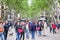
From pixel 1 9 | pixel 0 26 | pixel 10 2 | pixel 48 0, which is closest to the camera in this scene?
pixel 0 26

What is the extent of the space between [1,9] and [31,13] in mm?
23773

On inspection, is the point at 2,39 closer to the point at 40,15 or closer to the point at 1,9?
the point at 1,9

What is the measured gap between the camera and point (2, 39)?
17.5m

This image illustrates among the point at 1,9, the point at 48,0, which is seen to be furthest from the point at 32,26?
the point at 1,9

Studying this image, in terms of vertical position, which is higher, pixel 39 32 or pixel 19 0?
pixel 19 0

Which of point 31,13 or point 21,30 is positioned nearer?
point 21,30

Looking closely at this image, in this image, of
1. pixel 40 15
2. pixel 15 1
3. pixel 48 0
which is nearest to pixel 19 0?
pixel 15 1

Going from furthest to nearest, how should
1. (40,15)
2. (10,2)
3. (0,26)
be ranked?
1. (40,15)
2. (10,2)
3. (0,26)

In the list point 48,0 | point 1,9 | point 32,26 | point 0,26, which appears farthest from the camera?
point 1,9

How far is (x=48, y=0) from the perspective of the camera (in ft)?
165

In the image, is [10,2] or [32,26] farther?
[10,2]

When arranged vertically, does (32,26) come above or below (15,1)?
below

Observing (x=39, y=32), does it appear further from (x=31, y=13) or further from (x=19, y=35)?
(x=31, y=13)

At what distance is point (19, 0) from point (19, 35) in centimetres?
4576
